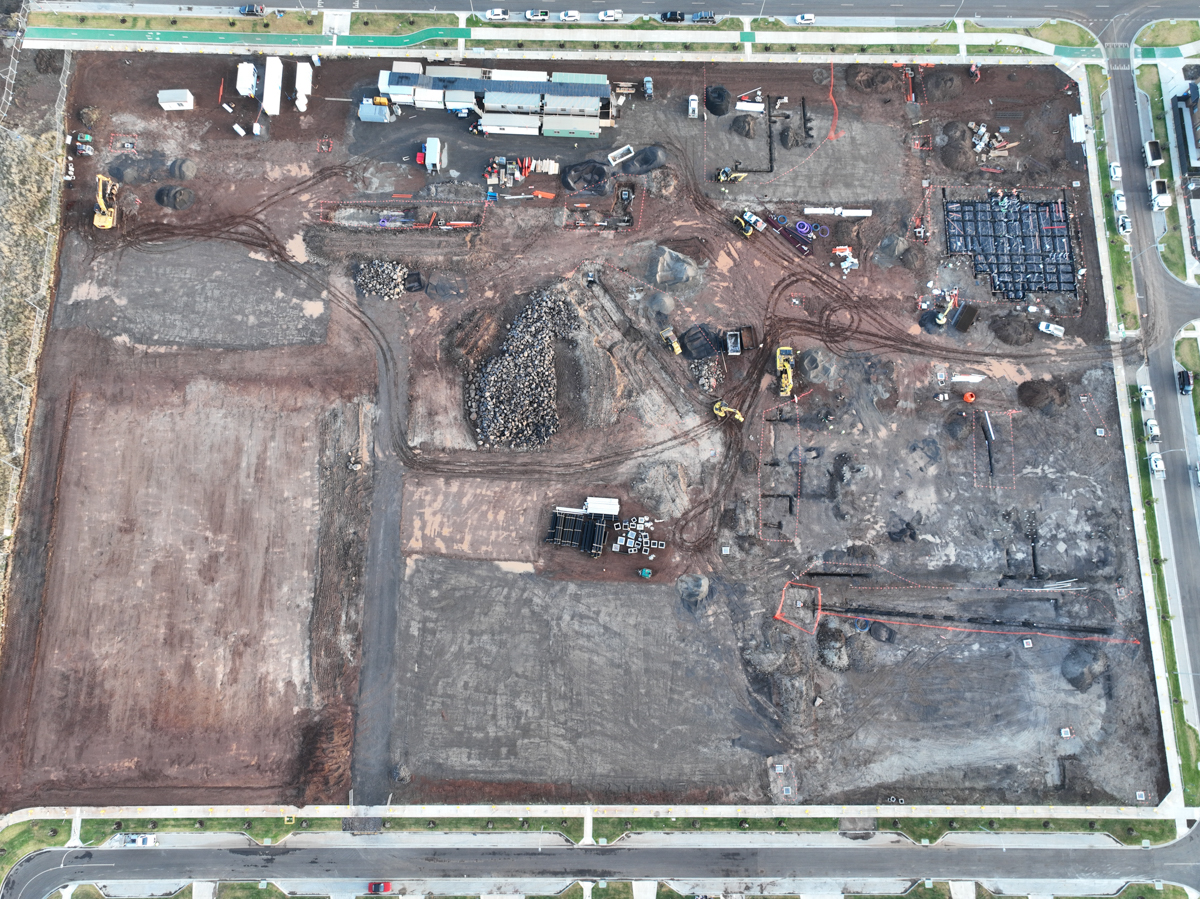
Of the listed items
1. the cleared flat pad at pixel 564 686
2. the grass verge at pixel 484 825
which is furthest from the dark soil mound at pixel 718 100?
the grass verge at pixel 484 825

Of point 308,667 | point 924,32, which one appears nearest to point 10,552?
point 308,667

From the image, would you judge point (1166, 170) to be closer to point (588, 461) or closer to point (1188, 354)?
point (1188, 354)

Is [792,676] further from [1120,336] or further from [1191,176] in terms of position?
[1191,176]

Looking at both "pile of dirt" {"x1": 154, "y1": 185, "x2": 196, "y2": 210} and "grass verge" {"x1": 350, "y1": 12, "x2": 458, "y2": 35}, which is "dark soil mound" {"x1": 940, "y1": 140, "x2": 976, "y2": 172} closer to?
"grass verge" {"x1": 350, "y1": 12, "x2": 458, "y2": 35}

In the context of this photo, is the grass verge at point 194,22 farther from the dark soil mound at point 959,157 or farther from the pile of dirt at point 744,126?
the dark soil mound at point 959,157

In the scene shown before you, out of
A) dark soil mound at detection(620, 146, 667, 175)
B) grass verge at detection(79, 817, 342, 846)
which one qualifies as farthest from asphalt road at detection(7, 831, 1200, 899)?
dark soil mound at detection(620, 146, 667, 175)
